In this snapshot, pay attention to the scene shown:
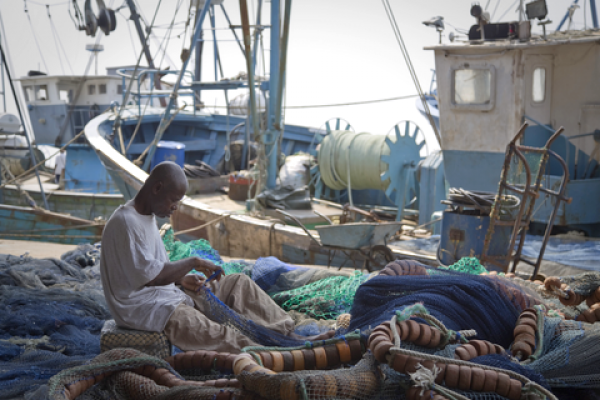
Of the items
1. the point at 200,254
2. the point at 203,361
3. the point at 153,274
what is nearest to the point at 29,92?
the point at 200,254

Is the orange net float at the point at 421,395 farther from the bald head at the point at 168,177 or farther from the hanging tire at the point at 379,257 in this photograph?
the hanging tire at the point at 379,257

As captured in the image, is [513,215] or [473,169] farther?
[473,169]

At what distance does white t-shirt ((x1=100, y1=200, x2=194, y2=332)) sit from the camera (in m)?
3.08

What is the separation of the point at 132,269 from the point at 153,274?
116mm

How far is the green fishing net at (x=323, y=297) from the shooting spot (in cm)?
413

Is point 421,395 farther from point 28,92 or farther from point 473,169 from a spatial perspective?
point 28,92

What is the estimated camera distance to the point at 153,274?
3.12 metres

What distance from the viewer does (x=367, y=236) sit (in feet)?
21.3

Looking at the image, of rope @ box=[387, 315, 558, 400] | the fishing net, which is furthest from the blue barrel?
rope @ box=[387, 315, 558, 400]

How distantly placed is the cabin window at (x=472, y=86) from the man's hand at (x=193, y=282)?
251 inches

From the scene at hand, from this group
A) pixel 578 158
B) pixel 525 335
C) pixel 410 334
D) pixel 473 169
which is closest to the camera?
pixel 410 334

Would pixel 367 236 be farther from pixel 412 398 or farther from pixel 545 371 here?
pixel 412 398

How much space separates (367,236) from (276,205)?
2.85m

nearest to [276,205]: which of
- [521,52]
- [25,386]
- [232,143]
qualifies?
[521,52]
